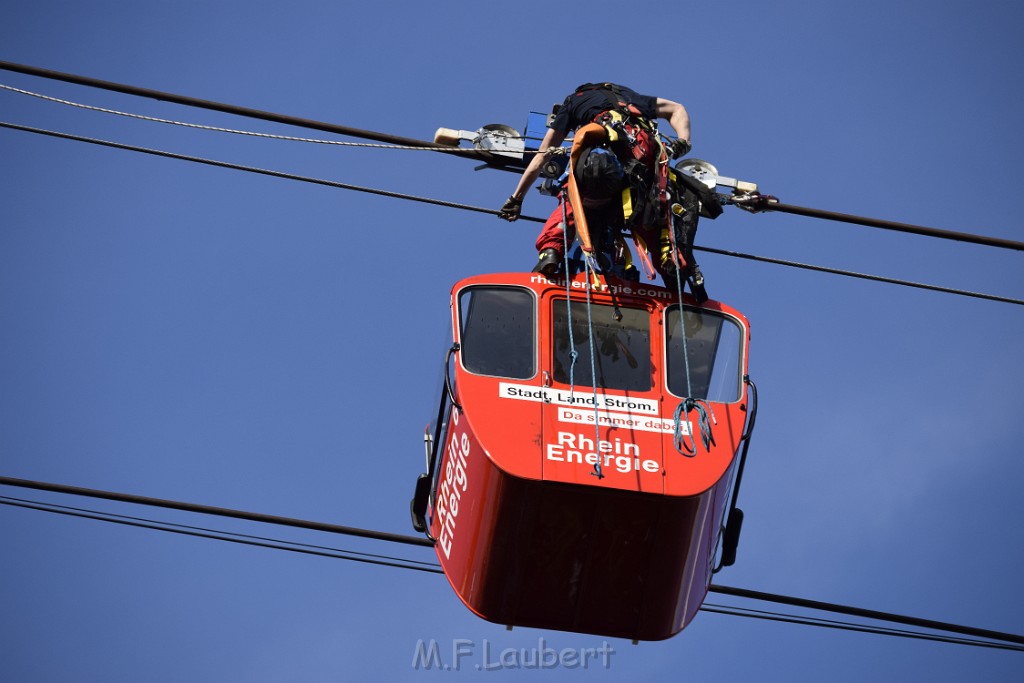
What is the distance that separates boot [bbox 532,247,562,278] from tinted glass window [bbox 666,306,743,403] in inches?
41.8

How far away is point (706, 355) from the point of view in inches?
541

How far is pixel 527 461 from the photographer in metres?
12.4

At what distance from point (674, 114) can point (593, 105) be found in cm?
77

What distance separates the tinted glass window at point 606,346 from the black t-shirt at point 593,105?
1.74 m

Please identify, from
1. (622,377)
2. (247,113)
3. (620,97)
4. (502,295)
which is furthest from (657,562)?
(247,113)

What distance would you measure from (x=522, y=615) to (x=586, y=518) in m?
1.13

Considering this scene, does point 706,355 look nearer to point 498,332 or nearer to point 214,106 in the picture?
point 498,332

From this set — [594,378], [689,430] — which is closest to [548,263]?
[594,378]

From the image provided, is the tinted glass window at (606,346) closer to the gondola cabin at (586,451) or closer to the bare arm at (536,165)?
the gondola cabin at (586,451)

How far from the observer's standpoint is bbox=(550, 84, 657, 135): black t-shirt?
1421 cm

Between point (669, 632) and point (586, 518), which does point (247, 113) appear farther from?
point (669, 632)

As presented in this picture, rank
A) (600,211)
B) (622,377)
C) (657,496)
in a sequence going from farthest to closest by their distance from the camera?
(600,211) → (622,377) → (657,496)

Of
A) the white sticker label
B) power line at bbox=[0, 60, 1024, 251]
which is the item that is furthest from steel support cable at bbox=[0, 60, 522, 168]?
the white sticker label

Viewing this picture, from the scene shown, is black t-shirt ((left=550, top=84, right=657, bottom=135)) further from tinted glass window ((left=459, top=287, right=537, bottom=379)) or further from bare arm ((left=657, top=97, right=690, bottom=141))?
tinted glass window ((left=459, top=287, right=537, bottom=379))
